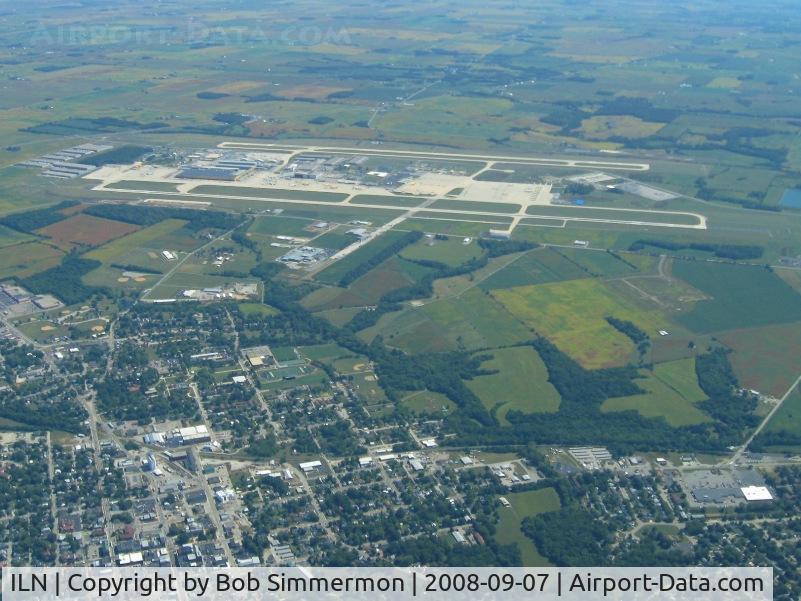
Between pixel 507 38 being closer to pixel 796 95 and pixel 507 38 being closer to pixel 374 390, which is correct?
pixel 796 95

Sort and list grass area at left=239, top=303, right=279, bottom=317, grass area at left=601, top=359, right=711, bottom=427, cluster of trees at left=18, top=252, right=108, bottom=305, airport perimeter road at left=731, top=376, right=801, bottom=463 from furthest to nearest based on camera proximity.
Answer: cluster of trees at left=18, top=252, right=108, bottom=305 → grass area at left=239, top=303, right=279, bottom=317 → grass area at left=601, top=359, right=711, bottom=427 → airport perimeter road at left=731, top=376, right=801, bottom=463

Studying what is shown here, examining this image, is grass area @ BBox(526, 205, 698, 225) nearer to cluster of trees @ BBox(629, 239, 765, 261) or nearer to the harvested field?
cluster of trees @ BBox(629, 239, 765, 261)

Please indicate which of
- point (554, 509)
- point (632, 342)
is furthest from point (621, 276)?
point (554, 509)

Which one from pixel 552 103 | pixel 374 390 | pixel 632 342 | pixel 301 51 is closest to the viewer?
pixel 374 390

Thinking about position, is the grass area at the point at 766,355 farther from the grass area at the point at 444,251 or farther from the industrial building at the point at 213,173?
the industrial building at the point at 213,173

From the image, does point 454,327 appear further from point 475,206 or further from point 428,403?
point 475,206

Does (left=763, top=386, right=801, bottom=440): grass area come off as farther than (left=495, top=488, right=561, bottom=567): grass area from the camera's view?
Yes

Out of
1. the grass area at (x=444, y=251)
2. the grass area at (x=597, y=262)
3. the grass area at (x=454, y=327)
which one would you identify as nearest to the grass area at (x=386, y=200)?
the grass area at (x=444, y=251)

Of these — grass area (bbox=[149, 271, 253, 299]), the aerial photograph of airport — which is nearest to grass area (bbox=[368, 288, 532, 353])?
the aerial photograph of airport
